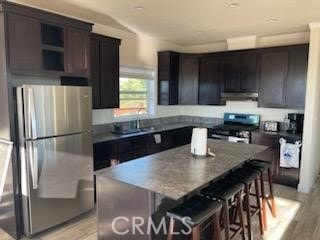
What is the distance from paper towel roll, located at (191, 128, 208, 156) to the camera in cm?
265

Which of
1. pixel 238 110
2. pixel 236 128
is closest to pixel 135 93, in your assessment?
pixel 236 128

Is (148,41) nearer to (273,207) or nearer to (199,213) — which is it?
(273,207)

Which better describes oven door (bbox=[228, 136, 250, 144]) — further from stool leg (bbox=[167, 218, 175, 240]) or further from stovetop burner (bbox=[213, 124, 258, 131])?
stool leg (bbox=[167, 218, 175, 240])

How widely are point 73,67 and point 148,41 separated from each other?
233 centimetres

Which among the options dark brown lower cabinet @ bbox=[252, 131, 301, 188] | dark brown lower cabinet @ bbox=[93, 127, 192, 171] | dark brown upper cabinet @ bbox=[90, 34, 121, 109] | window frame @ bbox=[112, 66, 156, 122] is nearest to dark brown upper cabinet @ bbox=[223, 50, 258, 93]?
dark brown lower cabinet @ bbox=[252, 131, 301, 188]

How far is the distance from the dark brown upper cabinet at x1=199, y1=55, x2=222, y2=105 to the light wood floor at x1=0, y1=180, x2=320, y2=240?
7.61 ft

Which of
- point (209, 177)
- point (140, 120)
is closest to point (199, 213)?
point (209, 177)

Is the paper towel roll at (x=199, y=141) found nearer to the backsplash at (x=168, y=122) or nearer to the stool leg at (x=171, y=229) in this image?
the stool leg at (x=171, y=229)

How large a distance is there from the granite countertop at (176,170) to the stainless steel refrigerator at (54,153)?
86cm

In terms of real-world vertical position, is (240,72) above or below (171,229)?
above

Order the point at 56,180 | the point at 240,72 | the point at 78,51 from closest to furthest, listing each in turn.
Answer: the point at 56,180
the point at 78,51
the point at 240,72

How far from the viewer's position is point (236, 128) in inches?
188

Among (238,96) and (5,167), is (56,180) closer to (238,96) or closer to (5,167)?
(5,167)

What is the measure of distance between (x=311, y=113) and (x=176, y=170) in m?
2.71
